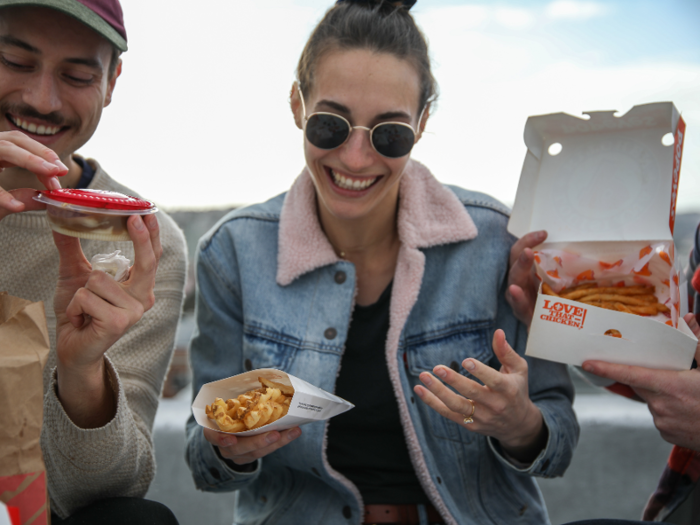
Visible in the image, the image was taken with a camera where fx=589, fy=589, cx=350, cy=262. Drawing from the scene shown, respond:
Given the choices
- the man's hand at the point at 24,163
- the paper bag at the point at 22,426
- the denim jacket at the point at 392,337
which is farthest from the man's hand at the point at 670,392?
the man's hand at the point at 24,163

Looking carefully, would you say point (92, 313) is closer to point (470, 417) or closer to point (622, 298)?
point (470, 417)

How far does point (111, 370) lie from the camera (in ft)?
4.63

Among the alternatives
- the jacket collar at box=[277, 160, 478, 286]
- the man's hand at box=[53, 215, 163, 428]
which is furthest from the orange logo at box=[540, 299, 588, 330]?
the man's hand at box=[53, 215, 163, 428]

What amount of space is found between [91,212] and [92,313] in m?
0.22

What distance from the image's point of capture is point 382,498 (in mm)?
1800

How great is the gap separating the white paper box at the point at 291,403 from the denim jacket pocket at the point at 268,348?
0.32 metres

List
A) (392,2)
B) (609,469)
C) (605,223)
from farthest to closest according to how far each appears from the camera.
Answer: (609,469) → (392,2) → (605,223)

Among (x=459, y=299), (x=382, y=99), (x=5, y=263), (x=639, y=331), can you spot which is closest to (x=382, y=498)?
(x=459, y=299)

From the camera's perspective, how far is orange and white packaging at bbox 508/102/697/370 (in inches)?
59.4

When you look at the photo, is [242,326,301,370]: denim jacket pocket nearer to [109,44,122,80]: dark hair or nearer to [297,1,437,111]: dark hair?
[297,1,437,111]: dark hair

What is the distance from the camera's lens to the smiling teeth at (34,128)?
1675 millimetres

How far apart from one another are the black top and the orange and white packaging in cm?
50

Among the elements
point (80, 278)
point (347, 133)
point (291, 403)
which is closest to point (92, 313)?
point (80, 278)

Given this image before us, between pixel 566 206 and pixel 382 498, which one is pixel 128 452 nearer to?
pixel 382 498
